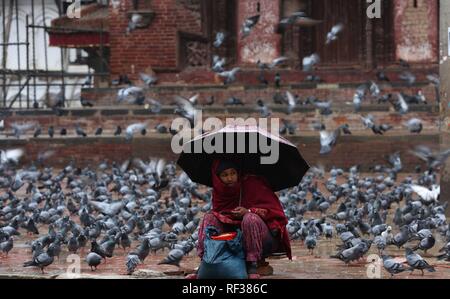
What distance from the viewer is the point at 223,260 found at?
9.96m

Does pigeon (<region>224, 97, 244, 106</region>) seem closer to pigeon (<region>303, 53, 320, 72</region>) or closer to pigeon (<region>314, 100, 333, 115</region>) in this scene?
pigeon (<region>314, 100, 333, 115</region>)

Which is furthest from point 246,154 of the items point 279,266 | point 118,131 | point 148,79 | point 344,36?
point 344,36

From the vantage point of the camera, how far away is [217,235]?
10.1 metres

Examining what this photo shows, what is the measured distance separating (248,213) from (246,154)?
1.78ft

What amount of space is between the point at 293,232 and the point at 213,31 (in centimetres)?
1530

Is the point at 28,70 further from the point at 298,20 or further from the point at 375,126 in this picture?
the point at 375,126

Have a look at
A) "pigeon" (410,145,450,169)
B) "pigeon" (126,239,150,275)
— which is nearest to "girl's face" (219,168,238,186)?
"pigeon" (126,239,150,275)

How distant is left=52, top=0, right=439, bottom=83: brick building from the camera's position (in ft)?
92.4

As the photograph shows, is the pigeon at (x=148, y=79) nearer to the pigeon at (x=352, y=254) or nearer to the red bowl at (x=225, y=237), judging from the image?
the pigeon at (x=352, y=254)

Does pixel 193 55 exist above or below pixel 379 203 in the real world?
above

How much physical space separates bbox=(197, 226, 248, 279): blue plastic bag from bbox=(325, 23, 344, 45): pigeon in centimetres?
1792
